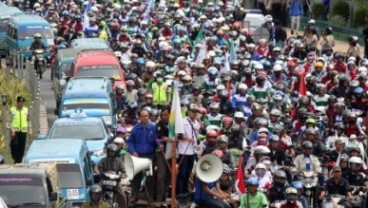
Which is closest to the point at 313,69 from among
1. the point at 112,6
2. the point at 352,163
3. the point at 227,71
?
the point at 227,71

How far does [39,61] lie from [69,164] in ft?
69.7

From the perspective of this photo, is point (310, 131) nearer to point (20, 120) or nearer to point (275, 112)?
point (275, 112)

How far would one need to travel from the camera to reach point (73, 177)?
2638 cm

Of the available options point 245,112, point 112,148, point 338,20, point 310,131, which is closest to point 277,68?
point 245,112

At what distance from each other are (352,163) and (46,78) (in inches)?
876

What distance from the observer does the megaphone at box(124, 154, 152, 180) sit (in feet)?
87.9

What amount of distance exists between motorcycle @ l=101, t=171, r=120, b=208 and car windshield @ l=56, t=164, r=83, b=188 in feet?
1.46

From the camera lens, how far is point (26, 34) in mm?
51344

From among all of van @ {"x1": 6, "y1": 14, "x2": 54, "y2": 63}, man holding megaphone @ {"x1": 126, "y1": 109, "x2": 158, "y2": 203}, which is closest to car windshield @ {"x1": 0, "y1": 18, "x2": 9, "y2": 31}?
van @ {"x1": 6, "y1": 14, "x2": 54, "y2": 63}

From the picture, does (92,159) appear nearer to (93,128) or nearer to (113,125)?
(93,128)

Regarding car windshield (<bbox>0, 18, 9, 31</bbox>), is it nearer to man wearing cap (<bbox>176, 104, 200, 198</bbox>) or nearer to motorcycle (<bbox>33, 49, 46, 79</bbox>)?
motorcycle (<bbox>33, 49, 46, 79</bbox>)

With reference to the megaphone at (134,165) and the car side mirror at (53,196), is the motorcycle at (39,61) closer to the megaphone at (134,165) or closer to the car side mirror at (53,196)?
the megaphone at (134,165)

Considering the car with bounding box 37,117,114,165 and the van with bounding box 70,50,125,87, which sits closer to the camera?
the car with bounding box 37,117,114,165

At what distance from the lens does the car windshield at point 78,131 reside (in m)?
30.9
